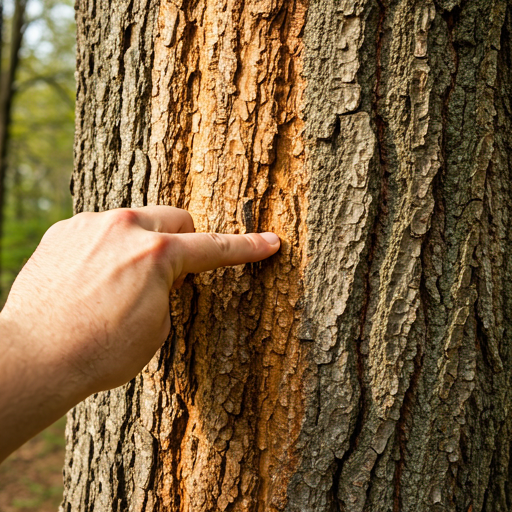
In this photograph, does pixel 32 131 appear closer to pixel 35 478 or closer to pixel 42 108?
pixel 42 108

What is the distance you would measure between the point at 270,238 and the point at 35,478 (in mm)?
6908

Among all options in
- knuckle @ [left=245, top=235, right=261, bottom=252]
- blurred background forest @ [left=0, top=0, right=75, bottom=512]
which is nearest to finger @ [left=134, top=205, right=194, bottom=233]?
knuckle @ [left=245, top=235, right=261, bottom=252]

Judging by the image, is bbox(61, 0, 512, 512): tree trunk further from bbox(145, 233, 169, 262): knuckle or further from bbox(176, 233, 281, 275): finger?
bbox(145, 233, 169, 262): knuckle

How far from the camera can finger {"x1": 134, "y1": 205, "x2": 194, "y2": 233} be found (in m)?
1.23

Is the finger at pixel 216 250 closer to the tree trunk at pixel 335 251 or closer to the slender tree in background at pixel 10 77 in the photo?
the tree trunk at pixel 335 251

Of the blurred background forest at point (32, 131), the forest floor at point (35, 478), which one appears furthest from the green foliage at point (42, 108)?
the forest floor at point (35, 478)

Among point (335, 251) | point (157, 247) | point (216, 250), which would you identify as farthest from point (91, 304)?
point (335, 251)

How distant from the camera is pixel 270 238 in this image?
1.23 meters

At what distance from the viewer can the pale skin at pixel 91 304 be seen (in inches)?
39.6

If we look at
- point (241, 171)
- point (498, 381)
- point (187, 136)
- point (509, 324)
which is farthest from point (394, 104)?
point (498, 381)

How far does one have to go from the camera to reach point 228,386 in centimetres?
129

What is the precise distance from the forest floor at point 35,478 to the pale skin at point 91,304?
19.1ft

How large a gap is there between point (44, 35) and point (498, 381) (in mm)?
13086

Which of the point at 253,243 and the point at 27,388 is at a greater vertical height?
the point at 253,243
